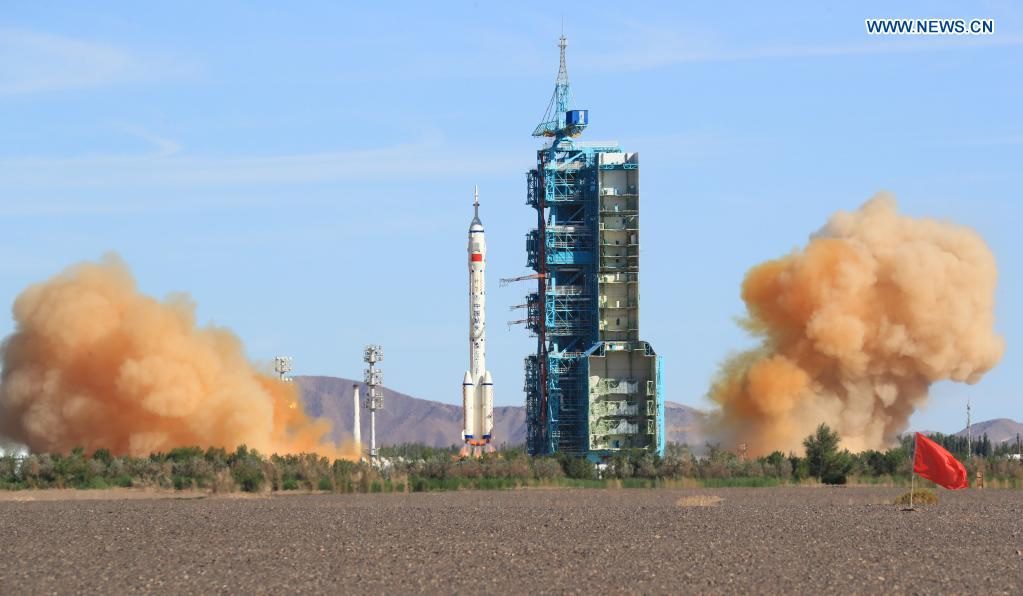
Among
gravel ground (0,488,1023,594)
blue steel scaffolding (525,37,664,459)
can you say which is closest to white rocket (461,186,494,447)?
blue steel scaffolding (525,37,664,459)

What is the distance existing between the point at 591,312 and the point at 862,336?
11.5 m

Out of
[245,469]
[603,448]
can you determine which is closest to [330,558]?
[245,469]

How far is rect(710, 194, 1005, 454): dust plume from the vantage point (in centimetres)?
7512

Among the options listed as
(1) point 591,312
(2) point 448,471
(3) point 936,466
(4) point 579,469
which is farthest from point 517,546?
(1) point 591,312

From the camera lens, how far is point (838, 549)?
35.1 metres

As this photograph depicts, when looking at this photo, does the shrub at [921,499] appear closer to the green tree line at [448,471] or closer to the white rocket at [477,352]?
the green tree line at [448,471]

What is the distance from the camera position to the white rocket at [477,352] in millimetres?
83625

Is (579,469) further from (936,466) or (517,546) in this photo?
(517,546)

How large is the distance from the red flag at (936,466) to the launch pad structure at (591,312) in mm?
26423

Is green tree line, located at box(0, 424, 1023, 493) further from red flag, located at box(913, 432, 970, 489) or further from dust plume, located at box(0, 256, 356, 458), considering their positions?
red flag, located at box(913, 432, 970, 489)

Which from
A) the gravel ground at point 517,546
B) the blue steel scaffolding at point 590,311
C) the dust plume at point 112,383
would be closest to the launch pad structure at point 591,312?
the blue steel scaffolding at point 590,311

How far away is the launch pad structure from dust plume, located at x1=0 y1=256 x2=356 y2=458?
41.6 feet

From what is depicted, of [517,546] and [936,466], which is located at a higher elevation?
[936,466]

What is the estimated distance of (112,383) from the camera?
2793 inches
